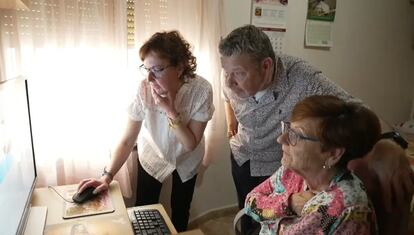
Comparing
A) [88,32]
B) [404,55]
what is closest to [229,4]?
[88,32]

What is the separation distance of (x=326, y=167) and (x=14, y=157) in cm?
95

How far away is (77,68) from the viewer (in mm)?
1795

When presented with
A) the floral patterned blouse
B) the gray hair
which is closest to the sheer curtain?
the gray hair

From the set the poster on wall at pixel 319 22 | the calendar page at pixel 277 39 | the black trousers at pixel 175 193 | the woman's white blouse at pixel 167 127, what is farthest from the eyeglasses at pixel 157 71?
the poster on wall at pixel 319 22

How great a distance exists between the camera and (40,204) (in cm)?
135

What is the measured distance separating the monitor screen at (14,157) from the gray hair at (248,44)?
762 millimetres

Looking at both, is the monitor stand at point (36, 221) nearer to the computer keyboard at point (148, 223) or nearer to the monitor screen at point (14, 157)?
the monitor screen at point (14, 157)

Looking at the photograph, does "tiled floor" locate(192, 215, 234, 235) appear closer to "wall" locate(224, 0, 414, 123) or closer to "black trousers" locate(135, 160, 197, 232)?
"black trousers" locate(135, 160, 197, 232)

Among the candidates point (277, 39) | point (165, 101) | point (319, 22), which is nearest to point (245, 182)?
point (165, 101)

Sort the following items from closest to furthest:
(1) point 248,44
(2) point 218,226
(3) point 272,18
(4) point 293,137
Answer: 1. (4) point 293,137
2. (1) point 248,44
3. (3) point 272,18
4. (2) point 218,226

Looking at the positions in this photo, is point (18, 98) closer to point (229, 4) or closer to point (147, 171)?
point (147, 171)

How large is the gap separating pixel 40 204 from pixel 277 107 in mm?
1062

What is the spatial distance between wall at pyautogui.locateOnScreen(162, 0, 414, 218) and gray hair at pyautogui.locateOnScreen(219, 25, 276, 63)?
108cm

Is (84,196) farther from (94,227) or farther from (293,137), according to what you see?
(293,137)
